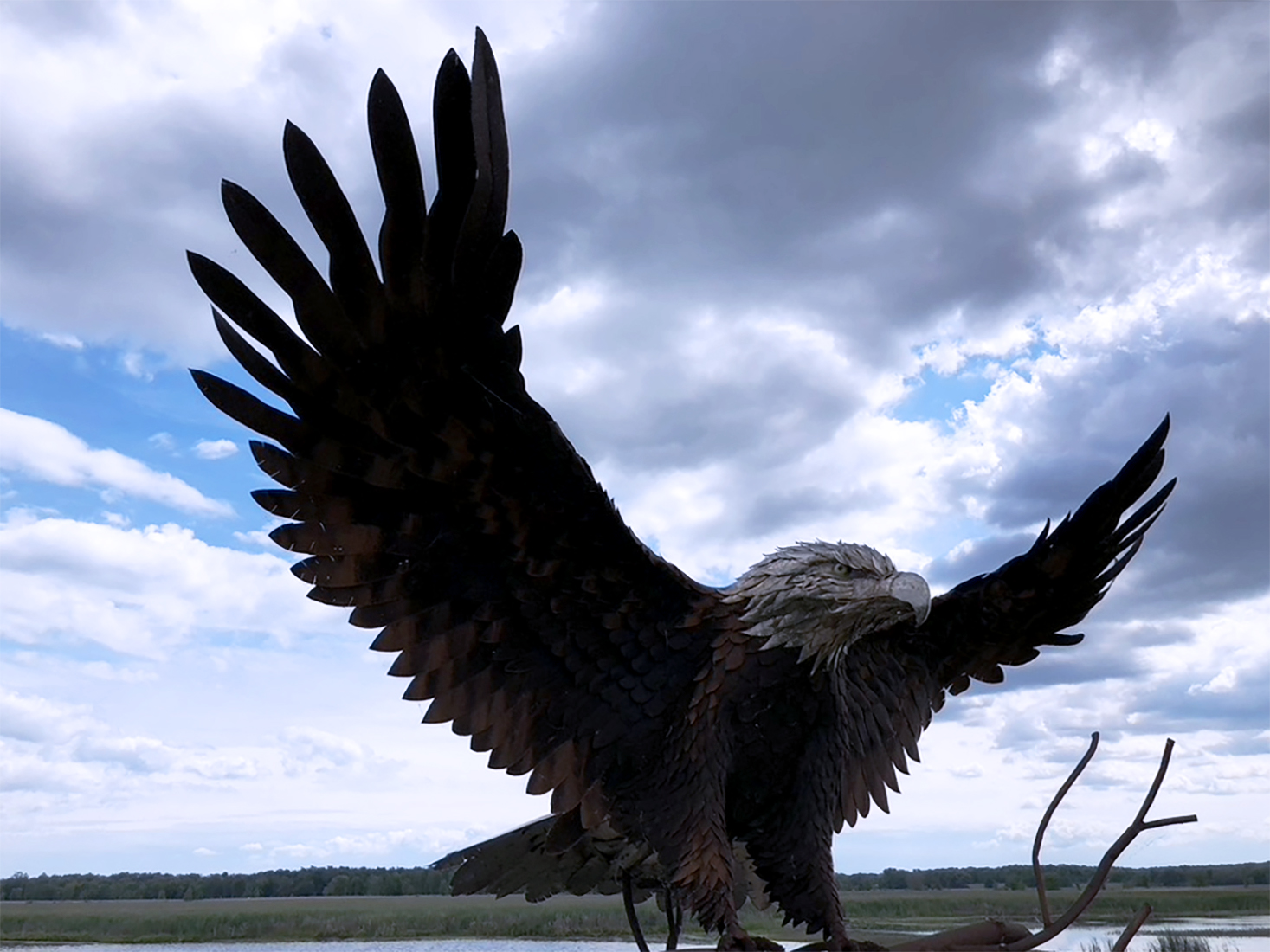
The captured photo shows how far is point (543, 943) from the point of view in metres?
31.2

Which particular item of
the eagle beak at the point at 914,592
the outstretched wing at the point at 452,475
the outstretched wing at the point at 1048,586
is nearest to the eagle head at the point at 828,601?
the eagle beak at the point at 914,592

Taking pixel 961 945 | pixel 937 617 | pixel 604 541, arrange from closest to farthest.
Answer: pixel 961 945 → pixel 604 541 → pixel 937 617

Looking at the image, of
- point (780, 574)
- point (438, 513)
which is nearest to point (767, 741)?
point (780, 574)

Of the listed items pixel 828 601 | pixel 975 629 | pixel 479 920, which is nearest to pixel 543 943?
pixel 479 920

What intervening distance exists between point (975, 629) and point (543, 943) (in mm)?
29943

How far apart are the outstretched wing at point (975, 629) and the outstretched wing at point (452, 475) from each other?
831mm

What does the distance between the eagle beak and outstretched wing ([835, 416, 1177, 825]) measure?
513 mm

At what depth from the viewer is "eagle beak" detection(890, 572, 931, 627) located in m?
3.60

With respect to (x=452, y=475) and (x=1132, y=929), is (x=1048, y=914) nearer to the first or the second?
(x=1132, y=929)

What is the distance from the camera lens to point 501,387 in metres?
3.60

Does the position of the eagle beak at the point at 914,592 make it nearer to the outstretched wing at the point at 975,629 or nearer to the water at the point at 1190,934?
the outstretched wing at the point at 975,629

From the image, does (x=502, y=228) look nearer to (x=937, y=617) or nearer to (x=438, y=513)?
(x=438, y=513)

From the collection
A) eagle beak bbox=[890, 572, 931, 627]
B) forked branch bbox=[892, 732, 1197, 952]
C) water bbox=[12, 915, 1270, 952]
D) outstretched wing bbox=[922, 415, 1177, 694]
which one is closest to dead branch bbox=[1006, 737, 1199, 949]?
forked branch bbox=[892, 732, 1197, 952]

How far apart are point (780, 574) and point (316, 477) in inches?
65.8
